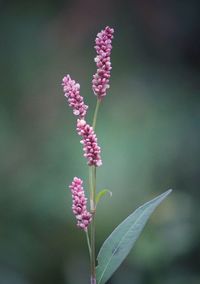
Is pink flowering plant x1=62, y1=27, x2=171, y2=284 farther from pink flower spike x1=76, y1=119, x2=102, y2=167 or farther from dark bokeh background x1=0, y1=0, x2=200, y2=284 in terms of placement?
dark bokeh background x1=0, y1=0, x2=200, y2=284

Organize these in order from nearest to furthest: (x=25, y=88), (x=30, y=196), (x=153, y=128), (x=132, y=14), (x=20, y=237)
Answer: (x=20, y=237)
(x=30, y=196)
(x=153, y=128)
(x=25, y=88)
(x=132, y=14)

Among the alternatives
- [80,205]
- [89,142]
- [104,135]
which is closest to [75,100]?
[89,142]

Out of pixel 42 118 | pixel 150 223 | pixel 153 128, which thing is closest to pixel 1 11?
pixel 42 118

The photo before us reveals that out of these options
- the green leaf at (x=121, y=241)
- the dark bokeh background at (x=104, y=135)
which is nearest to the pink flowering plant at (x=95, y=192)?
the green leaf at (x=121, y=241)

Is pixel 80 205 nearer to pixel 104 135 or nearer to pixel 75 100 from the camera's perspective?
pixel 75 100

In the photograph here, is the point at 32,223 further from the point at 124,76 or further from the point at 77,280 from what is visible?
the point at 124,76

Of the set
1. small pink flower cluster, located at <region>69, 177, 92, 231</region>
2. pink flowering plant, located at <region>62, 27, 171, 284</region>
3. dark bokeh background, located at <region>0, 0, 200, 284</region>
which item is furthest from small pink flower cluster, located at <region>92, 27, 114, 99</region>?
dark bokeh background, located at <region>0, 0, 200, 284</region>
